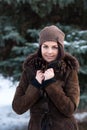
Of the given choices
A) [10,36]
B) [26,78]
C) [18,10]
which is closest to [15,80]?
[10,36]

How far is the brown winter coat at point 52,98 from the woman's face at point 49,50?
5 cm

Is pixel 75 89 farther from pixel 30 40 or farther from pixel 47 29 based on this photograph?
pixel 30 40

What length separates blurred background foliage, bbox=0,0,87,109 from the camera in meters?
7.01

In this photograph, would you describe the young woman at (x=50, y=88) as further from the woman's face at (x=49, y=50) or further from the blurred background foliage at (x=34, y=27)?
the blurred background foliage at (x=34, y=27)


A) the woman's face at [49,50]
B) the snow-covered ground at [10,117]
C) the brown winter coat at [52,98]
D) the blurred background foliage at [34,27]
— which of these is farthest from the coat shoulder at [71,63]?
the snow-covered ground at [10,117]

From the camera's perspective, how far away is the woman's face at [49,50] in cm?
317

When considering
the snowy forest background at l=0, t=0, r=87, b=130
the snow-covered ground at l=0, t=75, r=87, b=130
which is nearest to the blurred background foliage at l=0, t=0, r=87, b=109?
the snowy forest background at l=0, t=0, r=87, b=130

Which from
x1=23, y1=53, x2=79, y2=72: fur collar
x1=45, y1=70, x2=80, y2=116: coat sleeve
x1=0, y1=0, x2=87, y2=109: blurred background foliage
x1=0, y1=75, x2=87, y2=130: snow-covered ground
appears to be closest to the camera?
x1=45, y1=70, x2=80, y2=116: coat sleeve

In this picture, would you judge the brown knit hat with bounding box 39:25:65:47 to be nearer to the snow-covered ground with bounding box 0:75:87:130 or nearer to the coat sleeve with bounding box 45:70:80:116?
the coat sleeve with bounding box 45:70:80:116

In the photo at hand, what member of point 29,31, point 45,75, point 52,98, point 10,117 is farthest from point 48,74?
point 10,117

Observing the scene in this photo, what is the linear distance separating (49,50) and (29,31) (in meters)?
4.08

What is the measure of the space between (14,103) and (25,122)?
4.72 m

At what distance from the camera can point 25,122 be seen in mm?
7824

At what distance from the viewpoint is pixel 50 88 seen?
10.1ft
